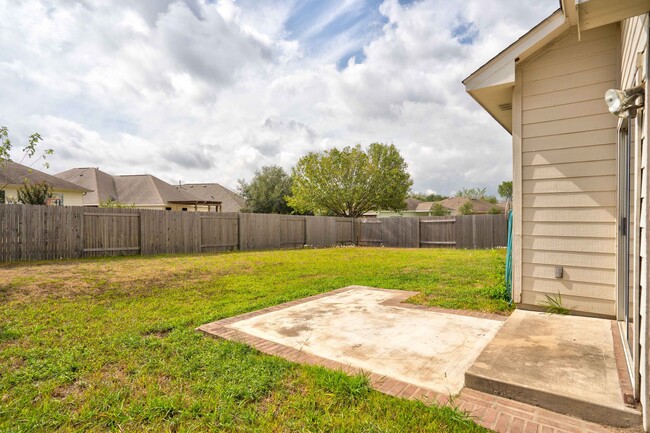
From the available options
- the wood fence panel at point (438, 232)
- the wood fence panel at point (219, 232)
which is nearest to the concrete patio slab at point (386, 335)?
the wood fence panel at point (219, 232)

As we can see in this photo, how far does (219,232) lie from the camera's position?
1395 centimetres

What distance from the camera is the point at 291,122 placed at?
31.7 metres

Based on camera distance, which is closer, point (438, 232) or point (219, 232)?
point (219, 232)

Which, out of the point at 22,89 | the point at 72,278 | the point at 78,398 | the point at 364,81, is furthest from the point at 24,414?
the point at 364,81

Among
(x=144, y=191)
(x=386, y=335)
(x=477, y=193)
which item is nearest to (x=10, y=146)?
(x=386, y=335)

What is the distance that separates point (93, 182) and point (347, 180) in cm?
1951

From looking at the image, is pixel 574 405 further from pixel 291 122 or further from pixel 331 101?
pixel 291 122

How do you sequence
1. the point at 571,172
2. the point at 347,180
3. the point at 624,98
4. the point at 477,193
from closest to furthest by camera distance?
the point at 624,98
the point at 571,172
the point at 347,180
the point at 477,193

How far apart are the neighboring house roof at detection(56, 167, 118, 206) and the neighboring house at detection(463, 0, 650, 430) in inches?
1061

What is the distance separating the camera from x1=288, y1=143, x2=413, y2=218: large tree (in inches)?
1043

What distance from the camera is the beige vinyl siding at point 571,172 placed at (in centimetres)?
362

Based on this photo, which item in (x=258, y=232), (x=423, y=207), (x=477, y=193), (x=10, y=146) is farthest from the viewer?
(x=477, y=193)

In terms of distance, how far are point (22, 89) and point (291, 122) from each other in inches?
972

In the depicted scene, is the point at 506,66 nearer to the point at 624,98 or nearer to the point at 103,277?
the point at 624,98
